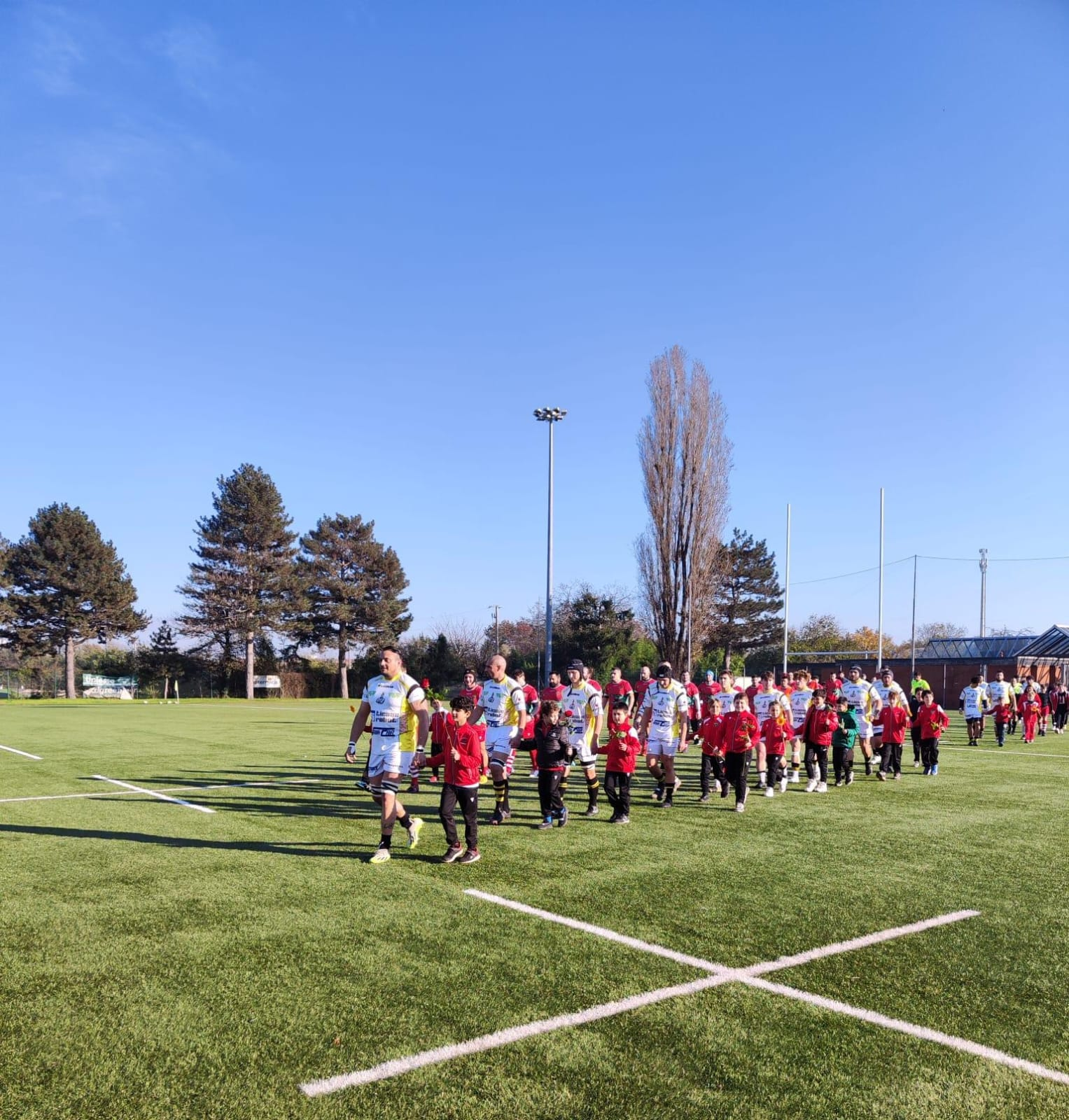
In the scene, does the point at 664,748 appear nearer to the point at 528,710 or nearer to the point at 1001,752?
the point at 528,710

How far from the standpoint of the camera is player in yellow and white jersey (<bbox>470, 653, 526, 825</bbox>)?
11.0 meters

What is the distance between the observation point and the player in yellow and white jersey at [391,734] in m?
8.43

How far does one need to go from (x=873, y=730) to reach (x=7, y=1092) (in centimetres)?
1573

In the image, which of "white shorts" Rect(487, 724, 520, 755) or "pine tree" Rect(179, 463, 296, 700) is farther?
"pine tree" Rect(179, 463, 296, 700)

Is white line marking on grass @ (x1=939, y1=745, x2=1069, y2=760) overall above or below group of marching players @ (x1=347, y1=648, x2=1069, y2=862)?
below

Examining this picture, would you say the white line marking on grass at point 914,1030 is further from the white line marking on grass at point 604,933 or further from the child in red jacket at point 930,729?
the child in red jacket at point 930,729

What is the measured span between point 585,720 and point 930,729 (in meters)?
7.50

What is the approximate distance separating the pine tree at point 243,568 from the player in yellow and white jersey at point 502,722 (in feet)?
187

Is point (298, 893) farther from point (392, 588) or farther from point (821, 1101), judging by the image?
point (392, 588)

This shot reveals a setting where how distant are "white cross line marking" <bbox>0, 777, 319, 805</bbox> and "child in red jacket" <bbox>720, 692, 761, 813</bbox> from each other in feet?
21.3

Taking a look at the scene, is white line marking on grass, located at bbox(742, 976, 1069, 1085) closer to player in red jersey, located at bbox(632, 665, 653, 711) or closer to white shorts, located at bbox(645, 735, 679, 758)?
white shorts, located at bbox(645, 735, 679, 758)

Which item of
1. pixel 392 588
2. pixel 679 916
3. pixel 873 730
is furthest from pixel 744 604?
pixel 679 916

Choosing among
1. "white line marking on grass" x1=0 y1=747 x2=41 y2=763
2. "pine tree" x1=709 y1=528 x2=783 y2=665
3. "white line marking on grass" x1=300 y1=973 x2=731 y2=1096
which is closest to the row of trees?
"pine tree" x1=709 y1=528 x2=783 y2=665

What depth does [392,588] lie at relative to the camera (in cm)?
7244
